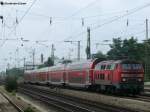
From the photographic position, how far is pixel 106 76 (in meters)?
42.1

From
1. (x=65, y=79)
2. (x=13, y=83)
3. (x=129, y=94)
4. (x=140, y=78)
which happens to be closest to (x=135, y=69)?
(x=140, y=78)

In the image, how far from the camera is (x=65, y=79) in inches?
2502

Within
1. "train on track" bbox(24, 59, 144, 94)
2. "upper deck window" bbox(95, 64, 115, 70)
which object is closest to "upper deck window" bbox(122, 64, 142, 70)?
"train on track" bbox(24, 59, 144, 94)

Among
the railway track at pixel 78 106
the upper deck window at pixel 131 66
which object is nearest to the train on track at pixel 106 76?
the upper deck window at pixel 131 66

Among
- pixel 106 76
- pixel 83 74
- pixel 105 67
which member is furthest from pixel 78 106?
pixel 83 74

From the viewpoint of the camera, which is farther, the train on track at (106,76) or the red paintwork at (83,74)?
the red paintwork at (83,74)

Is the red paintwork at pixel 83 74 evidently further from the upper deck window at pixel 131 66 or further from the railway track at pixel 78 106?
the railway track at pixel 78 106

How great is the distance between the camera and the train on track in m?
39.6

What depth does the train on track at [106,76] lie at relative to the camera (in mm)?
39562

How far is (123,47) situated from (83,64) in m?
78.9

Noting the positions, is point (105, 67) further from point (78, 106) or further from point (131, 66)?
point (78, 106)

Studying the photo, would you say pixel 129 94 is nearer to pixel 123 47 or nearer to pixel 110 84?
pixel 110 84

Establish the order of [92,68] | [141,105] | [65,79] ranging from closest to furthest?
[141,105] < [92,68] < [65,79]

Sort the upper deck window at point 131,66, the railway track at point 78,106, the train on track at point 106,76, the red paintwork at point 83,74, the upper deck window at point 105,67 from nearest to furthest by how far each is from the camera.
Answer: the railway track at point 78,106 < the train on track at point 106,76 < the upper deck window at point 131,66 < the red paintwork at point 83,74 < the upper deck window at point 105,67
